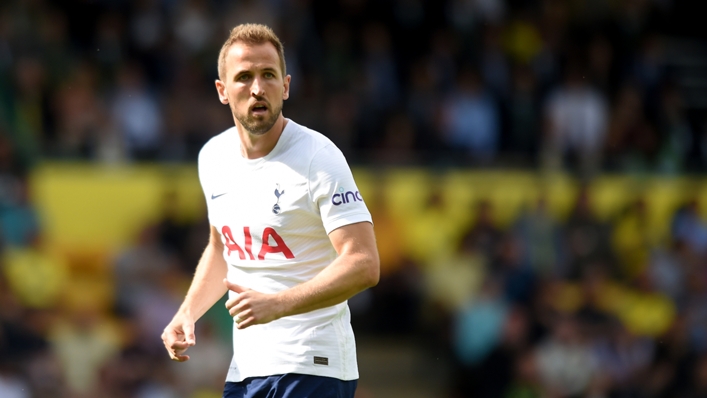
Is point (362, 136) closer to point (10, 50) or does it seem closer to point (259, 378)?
point (10, 50)

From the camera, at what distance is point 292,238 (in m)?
4.62

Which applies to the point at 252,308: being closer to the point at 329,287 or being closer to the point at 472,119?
the point at 329,287

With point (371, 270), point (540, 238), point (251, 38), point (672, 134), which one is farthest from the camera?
point (672, 134)

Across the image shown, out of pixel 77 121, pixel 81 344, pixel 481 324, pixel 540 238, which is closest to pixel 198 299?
pixel 81 344

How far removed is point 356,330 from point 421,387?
1.00 meters

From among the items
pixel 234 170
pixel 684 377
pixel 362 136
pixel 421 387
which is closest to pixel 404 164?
pixel 362 136

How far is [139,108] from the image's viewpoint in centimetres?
1163

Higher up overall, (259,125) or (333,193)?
(259,125)

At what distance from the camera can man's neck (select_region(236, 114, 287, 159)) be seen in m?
4.73

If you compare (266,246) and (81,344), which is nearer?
(266,246)

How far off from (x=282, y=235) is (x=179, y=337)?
0.62m

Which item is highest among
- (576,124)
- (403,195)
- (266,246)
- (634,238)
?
(576,124)

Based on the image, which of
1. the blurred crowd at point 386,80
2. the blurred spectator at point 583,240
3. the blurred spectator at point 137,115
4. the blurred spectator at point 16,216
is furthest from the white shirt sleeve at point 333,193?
the blurred spectator at point 583,240

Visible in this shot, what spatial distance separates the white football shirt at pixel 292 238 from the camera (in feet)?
14.8
